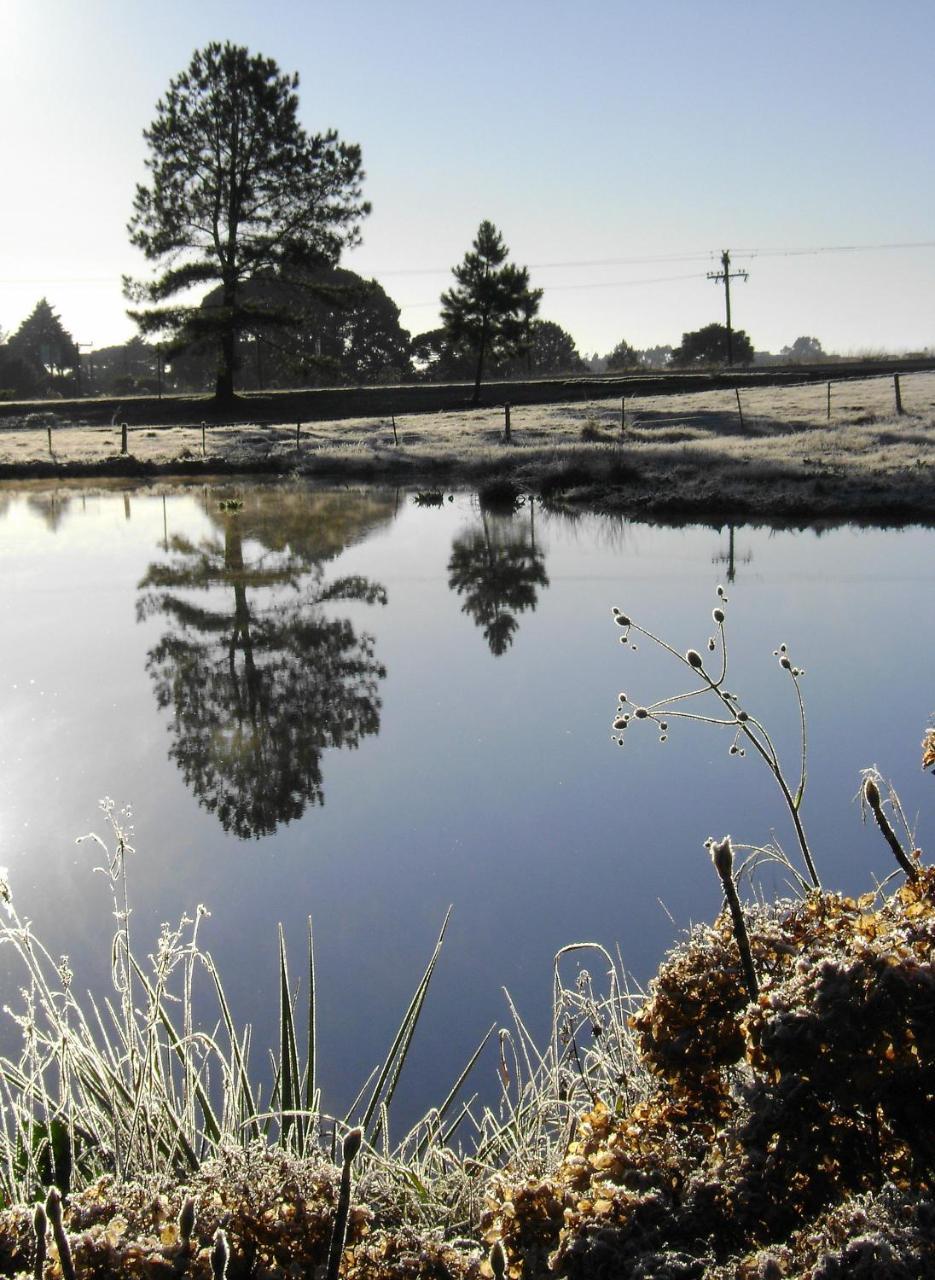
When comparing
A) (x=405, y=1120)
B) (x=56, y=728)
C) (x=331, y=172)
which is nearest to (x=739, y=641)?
(x=56, y=728)

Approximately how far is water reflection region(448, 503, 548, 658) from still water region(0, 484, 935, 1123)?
3.1 inches

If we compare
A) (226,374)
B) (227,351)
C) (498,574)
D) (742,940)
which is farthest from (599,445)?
(742,940)

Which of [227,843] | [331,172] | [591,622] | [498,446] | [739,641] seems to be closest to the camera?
[227,843]

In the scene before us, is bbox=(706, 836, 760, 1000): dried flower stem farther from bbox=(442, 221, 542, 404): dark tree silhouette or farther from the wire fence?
bbox=(442, 221, 542, 404): dark tree silhouette

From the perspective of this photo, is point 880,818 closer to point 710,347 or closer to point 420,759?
point 420,759

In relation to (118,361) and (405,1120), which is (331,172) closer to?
(405,1120)

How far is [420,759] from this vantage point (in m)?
6.99

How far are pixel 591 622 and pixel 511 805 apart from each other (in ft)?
16.4

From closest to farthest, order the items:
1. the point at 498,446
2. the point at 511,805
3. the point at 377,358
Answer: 1. the point at 511,805
2. the point at 498,446
3. the point at 377,358

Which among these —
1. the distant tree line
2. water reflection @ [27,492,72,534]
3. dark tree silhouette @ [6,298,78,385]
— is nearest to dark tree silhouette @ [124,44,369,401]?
the distant tree line

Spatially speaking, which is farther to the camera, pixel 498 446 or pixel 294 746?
pixel 498 446

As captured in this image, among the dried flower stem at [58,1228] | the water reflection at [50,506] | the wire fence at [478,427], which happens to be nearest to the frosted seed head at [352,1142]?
the dried flower stem at [58,1228]

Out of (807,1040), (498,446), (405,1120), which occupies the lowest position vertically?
(405,1120)

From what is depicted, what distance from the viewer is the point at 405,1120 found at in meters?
3.68
